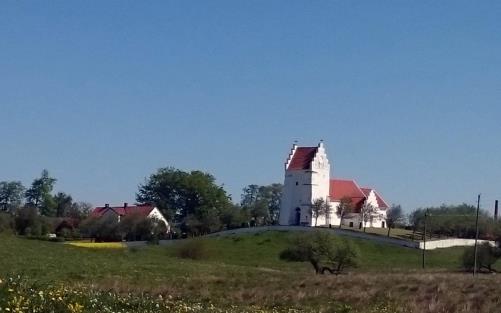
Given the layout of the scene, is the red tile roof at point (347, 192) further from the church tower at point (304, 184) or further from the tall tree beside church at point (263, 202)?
the tall tree beside church at point (263, 202)

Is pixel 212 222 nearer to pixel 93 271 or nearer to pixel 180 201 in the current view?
pixel 180 201

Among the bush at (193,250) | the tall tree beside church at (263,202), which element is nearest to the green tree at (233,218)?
the tall tree beside church at (263,202)

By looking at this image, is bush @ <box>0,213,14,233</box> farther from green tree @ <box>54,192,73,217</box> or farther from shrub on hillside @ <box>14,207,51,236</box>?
green tree @ <box>54,192,73,217</box>

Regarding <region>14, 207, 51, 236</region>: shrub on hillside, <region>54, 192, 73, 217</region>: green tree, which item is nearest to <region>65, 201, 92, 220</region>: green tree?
<region>54, 192, 73, 217</region>: green tree

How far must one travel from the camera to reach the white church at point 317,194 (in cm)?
12669

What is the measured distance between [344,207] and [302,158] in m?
11.7

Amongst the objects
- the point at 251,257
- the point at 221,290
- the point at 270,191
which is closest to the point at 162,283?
the point at 221,290

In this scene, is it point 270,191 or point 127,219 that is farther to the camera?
point 270,191

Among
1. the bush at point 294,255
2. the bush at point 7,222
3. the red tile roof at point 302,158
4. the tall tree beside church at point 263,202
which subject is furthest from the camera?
the tall tree beside church at point 263,202

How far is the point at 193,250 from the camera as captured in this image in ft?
219

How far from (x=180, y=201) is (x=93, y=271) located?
12049 centimetres

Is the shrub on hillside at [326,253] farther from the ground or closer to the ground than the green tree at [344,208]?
closer to the ground

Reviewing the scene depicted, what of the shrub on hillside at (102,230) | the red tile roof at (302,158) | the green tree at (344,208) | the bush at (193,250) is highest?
the red tile roof at (302,158)

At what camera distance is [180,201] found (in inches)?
6097
